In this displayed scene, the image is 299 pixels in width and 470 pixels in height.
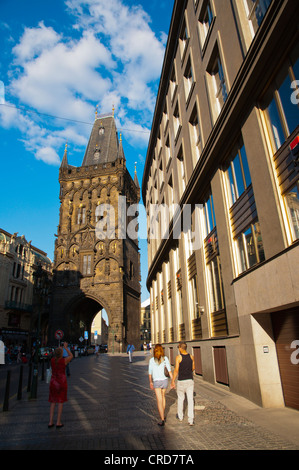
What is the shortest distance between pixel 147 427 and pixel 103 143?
5787 cm

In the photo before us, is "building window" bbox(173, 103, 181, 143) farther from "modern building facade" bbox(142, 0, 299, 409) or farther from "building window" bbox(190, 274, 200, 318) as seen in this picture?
"building window" bbox(190, 274, 200, 318)

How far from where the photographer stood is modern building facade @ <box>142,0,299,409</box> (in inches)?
260

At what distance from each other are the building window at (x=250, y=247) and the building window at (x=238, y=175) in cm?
134

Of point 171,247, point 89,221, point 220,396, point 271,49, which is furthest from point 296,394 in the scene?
point 89,221

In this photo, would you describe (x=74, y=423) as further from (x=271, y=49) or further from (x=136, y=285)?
(x=136, y=285)

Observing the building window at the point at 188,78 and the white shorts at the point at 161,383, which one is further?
the building window at the point at 188,78

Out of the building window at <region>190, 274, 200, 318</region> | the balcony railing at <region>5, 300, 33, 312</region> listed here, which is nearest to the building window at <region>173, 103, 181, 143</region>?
the building window at <region>190, 274, 200, 318</region>

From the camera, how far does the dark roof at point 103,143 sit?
182 feet

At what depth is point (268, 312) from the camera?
7547 millimetres

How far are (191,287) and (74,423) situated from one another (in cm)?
956

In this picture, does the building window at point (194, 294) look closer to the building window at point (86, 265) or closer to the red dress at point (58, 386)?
the red dress at point (58, 386)

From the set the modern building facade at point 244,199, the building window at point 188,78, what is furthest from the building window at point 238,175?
the building window at point 188,78

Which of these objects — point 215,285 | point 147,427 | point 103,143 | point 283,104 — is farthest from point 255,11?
point 103,143

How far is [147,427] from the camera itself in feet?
18.6
